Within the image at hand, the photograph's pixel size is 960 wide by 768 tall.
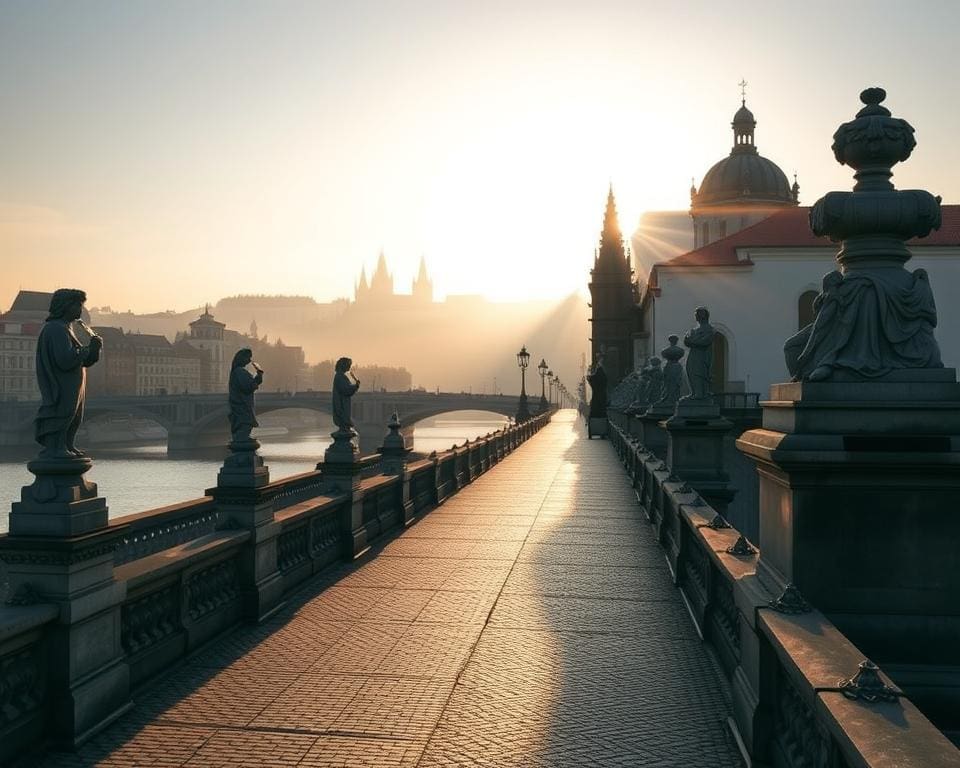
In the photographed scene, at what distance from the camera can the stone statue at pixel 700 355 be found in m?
13.2

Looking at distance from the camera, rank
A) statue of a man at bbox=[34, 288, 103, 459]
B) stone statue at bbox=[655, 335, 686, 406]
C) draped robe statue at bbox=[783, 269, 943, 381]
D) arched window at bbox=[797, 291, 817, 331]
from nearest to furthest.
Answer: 1. draped robe statue at bbox=[783, 269, 943, 381]
2. statue of a man at bbox=[34, 288, 103, 459]
3. stone statue at bbox=[655, 335, 686, 406]
4. arched window at bbox=[797, 291, 817, 331]

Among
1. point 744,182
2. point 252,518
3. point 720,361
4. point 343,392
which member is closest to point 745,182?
point 744,182

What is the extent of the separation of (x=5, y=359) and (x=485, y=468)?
107 m

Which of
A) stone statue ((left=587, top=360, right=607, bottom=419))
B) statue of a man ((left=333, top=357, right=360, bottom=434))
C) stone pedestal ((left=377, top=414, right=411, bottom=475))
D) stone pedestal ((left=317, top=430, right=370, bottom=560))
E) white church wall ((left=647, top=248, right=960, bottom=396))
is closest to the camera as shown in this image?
stone pedestal ((left=317, top=430, right=370, bottom=560))

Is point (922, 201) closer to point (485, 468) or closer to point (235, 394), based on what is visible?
point (235, 394)

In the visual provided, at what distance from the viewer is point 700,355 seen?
13625 mm

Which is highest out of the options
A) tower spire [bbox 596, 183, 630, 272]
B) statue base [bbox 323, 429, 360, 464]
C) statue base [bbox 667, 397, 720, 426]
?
tower spire [bbox 596, 183, 630, 272]

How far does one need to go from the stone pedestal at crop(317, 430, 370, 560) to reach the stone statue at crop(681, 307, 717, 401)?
5.04 meters

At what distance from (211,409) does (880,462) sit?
9566 cm

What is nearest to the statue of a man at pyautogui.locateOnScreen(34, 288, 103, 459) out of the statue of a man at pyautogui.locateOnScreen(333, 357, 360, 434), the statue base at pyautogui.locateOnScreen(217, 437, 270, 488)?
the statue base at pyautogui.locateOnScreen(217, 437, 270, 488)

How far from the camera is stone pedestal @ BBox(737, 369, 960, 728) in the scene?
470 cm

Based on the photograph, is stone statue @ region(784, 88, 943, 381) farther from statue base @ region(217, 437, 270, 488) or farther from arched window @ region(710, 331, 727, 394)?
arched window @ region(710, 331, 727, 394)

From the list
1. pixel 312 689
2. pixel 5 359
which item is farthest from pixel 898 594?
pixel 5 359

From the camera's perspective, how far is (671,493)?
10633mm
